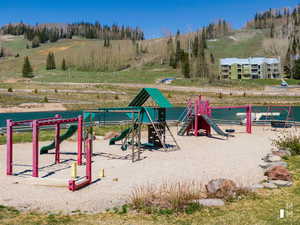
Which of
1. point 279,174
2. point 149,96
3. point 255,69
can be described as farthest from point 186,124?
point 255,69

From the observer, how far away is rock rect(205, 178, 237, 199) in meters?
10.6

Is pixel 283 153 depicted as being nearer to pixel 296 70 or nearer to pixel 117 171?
pixel 117 171

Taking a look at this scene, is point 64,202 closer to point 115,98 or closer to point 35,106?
point 35,106

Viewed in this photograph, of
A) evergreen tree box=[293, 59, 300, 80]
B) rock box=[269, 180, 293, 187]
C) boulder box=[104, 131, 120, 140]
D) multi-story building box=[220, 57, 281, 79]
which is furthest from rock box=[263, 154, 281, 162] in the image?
multi-story building box=[220, 57, 281, 79]

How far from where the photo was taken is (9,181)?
13609 mm

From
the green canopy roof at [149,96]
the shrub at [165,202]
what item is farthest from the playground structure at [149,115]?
the shrub at [165,202]

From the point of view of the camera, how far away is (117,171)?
1587cm

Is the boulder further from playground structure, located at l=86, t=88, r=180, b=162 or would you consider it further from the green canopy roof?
the green canopy roof

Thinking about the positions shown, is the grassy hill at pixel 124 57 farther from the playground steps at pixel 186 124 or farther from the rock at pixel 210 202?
the rock at pixel 210 202

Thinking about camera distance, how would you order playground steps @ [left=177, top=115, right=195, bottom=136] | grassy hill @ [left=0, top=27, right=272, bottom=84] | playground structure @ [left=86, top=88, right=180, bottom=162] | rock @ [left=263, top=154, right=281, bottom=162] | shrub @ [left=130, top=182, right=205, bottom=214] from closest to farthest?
shrub @ [left=130, top=182, right=205, bottom=214] < rock @ [left=263, top=154, right=281, bottom=162] < playground structure @ [left=86, top=88, right=180, bottom=162] < playground steps @ [left=177, top=115, right=195, bottom=136] < grassy hill @ [left=0, top=27, right=272, bottom=84]

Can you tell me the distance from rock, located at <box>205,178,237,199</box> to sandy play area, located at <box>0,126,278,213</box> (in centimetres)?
219

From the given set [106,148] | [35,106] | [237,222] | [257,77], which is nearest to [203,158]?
[106,148]

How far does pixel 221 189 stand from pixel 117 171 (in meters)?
6.12

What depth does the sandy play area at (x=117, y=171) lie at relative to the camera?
11086 mm
